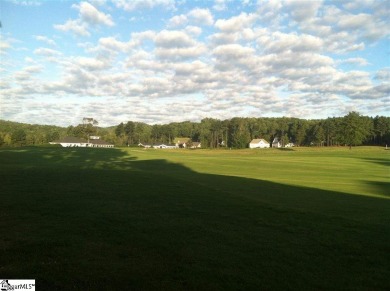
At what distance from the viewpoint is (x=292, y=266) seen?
8.68 meters

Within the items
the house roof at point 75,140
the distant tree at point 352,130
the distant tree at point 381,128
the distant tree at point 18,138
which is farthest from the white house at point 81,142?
the distant tree at point 381,128

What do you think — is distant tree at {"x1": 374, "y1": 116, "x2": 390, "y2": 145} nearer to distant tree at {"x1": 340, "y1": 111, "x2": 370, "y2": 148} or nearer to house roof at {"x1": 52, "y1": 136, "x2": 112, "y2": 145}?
distant tree at {"x1": 340, "y1": 111, "x2": 370, "y2": 148}

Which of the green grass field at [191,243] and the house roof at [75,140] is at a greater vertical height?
the house roof at [75,140]

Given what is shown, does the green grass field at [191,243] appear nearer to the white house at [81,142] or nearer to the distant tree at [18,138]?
the distant tree at [18,138]

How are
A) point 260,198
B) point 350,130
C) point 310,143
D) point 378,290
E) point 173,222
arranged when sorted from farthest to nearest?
point 310,143 → point 350,130 → point 260,198 → point 173,222 → point 378,290

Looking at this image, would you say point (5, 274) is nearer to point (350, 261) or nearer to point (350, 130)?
point (350, 261)

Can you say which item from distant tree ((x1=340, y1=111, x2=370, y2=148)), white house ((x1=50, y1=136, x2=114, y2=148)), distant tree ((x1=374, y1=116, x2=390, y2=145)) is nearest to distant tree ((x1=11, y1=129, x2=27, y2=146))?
white house ((x1=50, y1=136, x2=114, y2=148))

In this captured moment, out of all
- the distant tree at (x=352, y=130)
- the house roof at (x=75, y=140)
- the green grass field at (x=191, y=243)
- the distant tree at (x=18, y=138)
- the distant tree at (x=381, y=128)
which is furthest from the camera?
the house roof at (x=75, y=140)

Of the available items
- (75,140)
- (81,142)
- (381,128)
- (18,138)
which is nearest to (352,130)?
(381,128)

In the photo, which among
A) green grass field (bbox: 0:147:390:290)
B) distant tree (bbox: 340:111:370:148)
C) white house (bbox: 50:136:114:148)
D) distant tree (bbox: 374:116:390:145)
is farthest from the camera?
white house (bbox: 50:136:114:148)

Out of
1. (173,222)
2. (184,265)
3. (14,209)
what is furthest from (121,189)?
(184,265)

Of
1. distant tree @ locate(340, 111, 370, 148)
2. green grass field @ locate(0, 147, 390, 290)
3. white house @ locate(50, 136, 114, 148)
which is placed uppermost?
distant tree @ locate(340, 111, 370, 148)

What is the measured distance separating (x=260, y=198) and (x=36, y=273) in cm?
1418

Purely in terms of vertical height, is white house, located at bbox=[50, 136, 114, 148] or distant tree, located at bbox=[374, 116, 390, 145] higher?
distant tree, located at bbox=[374, 116, 390, 145]
